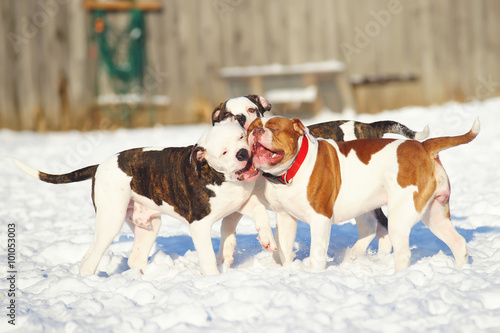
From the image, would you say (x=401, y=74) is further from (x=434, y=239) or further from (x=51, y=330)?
(x=51, y=330)

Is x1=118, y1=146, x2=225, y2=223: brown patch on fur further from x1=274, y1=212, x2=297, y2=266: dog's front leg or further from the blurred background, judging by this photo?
the blurred background

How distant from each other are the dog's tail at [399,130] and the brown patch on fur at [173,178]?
1603mm

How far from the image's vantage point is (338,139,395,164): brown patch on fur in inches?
177

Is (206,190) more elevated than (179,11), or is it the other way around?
(179,11)

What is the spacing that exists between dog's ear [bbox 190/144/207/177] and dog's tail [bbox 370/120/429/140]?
5.60ft

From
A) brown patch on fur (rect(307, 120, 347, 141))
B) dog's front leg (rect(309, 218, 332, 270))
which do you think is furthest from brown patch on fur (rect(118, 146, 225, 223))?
brown patch on fur (rect(307, 120, 347, 141))

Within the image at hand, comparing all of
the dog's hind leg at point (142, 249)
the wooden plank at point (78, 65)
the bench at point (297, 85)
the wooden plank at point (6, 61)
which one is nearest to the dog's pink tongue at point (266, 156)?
the dog's hind leg at point (142, 249)

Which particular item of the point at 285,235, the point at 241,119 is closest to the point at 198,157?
the point at 241,119

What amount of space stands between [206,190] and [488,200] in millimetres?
3800

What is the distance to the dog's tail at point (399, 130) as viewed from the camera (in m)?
4.70

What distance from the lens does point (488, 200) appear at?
676 centimetres

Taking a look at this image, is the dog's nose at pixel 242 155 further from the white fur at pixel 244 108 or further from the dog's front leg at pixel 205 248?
the white fur at pixel 244 108

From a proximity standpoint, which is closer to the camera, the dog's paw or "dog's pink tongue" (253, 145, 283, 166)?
"dog's pink tongue" (253, 145, 283, 166)

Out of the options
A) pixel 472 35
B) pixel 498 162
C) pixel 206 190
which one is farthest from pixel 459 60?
pixel 206 190
